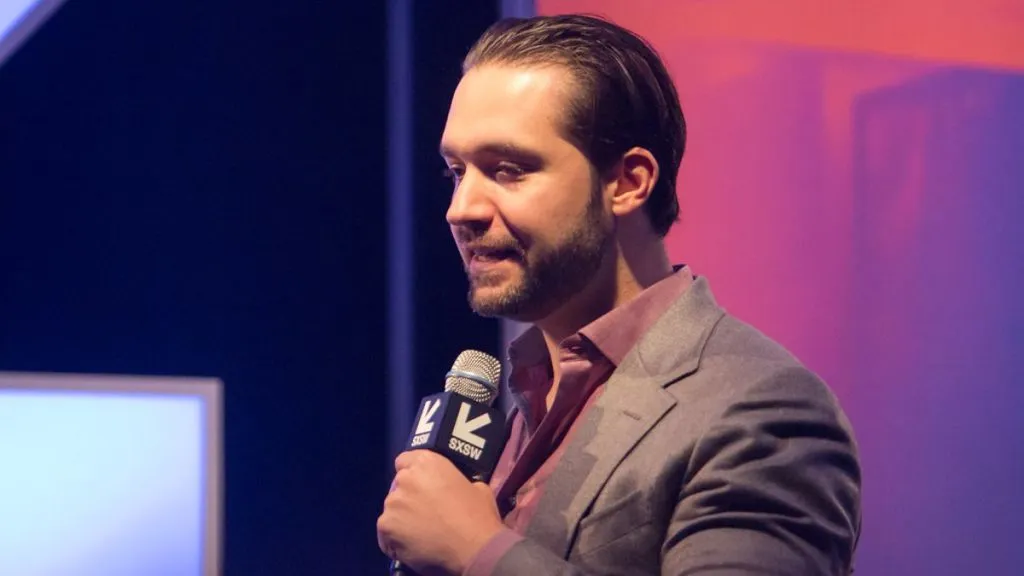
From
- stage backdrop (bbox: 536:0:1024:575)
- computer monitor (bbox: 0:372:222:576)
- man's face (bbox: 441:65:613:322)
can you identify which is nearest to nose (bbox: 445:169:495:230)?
man's face (bbox: 441:65:613:322)

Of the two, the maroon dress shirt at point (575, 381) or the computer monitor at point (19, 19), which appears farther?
the computer monitor at point (19, 19)

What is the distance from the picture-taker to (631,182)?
1.65 meters

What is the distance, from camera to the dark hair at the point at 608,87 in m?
1.60

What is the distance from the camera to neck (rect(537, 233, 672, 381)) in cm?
164

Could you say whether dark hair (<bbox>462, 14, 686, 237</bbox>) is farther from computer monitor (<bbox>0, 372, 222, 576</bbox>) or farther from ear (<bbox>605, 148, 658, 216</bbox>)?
computer monitor (<bbox>0, 372, 222, 576</bbox>)

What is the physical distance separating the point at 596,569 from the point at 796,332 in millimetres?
937

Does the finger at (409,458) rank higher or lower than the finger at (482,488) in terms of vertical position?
higher

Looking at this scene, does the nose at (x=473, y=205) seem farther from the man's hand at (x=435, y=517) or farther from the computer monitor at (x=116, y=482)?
the computer monitor at (x=116, y=482)

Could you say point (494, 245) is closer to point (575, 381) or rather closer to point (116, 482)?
point (575, 381)

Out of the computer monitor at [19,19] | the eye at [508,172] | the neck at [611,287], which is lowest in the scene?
the neck at [611,287]

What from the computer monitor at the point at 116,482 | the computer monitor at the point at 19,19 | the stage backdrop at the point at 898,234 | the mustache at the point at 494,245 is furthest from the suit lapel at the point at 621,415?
the computer monitor at the point at 19,19

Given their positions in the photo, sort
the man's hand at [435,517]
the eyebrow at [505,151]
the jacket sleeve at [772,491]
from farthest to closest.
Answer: the eyebrow at [505,151] → the man's hand at [435,517] → the jacket sleeve at [772,491]

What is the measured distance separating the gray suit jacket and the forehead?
354mm

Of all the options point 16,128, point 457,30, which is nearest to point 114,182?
point 16,128
